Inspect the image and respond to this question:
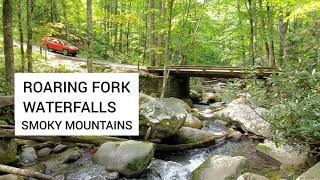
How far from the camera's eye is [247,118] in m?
10.0

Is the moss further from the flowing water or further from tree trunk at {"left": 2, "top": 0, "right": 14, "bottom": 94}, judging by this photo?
tree trunk at {"left": 2, "top": 0, "right": 14, "bottom": 94}

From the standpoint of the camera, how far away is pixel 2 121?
21.3 ft

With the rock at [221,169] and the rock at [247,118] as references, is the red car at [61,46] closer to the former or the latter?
the rock at [247,118]

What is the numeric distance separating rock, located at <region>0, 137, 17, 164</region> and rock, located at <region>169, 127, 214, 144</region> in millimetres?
3654

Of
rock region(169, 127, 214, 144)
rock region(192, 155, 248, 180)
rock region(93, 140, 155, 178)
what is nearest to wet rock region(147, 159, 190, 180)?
rock region(93, 140, 155, 178)

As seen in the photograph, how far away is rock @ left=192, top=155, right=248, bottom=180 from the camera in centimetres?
574

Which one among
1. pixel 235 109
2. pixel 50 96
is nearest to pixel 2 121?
pixel 50 96

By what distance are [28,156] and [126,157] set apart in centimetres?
212

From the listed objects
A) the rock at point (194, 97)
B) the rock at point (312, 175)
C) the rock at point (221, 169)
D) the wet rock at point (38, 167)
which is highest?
the rock at point (312, 175)

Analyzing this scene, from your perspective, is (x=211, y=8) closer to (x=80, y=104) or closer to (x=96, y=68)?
(x=96, y=68)

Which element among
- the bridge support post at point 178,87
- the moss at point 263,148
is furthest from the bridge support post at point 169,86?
the moss at point 263,148

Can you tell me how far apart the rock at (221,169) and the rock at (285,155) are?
0.96 metres

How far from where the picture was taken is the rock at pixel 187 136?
8375 millimetres

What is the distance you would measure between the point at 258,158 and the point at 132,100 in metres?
3.98
